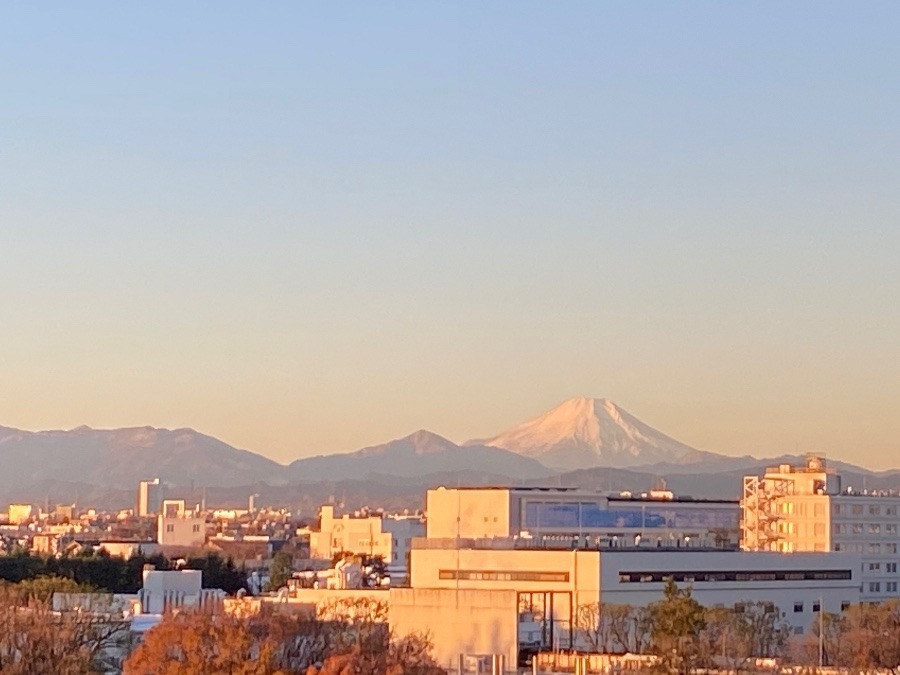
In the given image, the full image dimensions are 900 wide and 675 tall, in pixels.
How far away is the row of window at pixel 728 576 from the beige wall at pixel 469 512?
24655mm

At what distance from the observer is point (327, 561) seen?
16062 cm

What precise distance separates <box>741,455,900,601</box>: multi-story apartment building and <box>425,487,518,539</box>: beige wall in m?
12.7

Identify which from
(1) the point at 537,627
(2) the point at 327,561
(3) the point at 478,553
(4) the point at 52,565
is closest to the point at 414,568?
(3) the point at 478,553

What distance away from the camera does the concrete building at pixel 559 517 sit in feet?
358

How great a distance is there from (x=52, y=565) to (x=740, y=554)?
Result: 4224 cm

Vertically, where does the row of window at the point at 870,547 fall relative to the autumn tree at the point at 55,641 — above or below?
above

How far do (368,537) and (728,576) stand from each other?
309 ft

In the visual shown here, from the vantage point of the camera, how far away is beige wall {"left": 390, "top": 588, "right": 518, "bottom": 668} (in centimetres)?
5962

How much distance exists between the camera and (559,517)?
110938mm

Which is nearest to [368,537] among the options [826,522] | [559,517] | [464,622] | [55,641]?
[559,517]

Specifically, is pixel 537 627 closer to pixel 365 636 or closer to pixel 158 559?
pixel 365 636

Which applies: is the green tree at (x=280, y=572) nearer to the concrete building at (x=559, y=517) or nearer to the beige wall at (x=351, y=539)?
the concrete building at (x=559, y=517)

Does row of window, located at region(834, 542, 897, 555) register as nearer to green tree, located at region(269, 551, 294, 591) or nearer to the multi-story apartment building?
the multi-story apartment building

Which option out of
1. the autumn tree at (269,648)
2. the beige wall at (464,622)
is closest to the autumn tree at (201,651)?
the autumn tree at (269,648)
